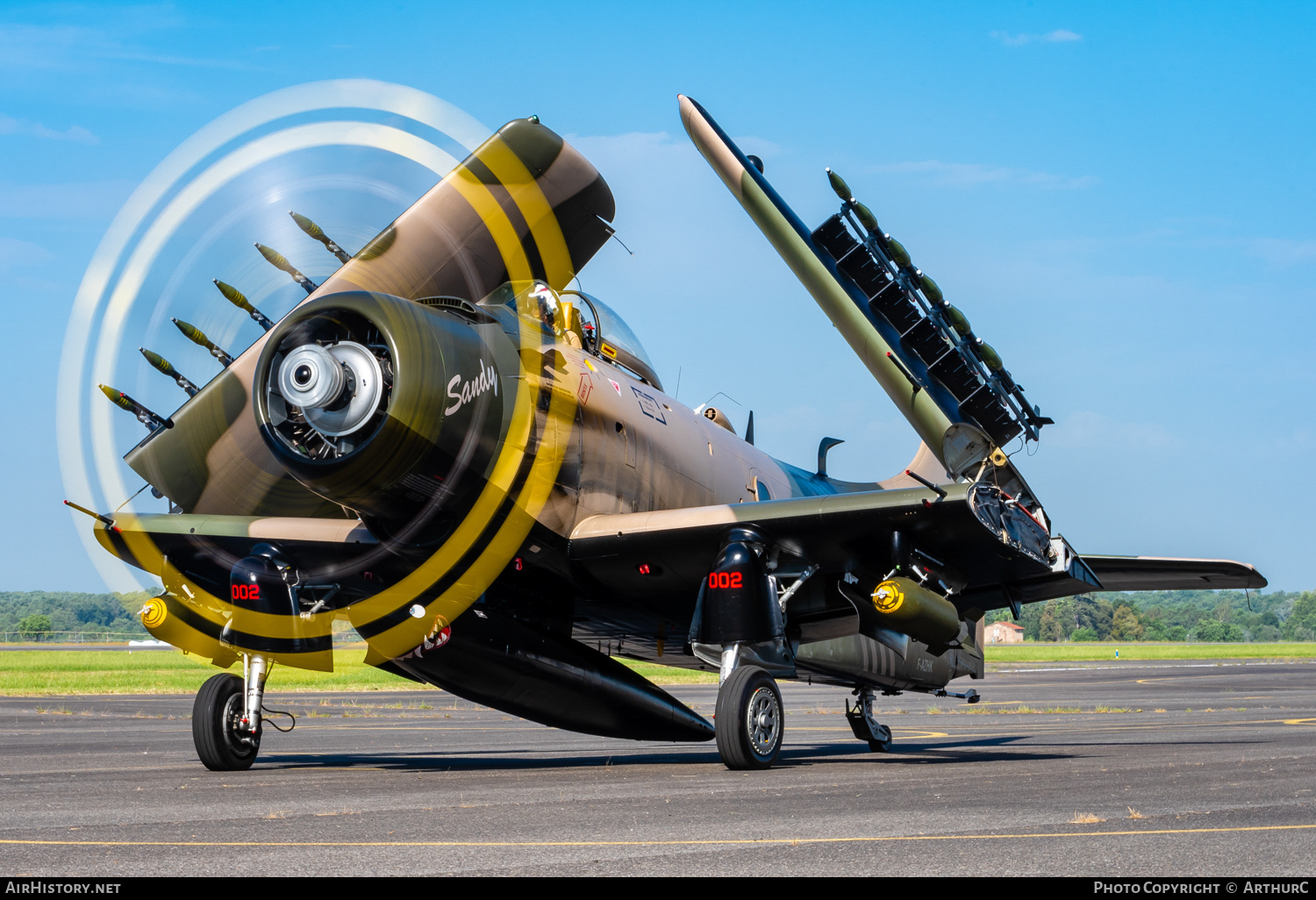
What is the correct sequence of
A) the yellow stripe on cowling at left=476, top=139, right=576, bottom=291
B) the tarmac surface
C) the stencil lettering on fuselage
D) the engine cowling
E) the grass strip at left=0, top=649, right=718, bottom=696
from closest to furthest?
the tarmac surface < the engine cowling < the stencil lettering on fuselage < the yellow stripe on cowling at left=476, top=139, right=576, bottom=291 < the grass strip at left=0, top=649, right=718, bottom=696

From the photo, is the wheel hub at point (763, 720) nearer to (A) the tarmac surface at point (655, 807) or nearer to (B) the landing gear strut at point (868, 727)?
(A) the tarmac surface at point (655, 807)

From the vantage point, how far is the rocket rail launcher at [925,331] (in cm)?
1305

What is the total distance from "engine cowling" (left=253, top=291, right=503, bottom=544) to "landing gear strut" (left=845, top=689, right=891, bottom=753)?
8581 millimetres

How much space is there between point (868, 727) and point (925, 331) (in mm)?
6157

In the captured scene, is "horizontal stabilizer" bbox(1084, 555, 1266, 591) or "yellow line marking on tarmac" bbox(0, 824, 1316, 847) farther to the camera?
"horizontal stabilizer" bbox(1084, 555, 1266, 591)

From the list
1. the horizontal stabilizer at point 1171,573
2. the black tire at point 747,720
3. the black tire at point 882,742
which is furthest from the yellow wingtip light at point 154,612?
the horizontal stabilizer at point 1171,573

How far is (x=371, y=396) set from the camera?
374 inches

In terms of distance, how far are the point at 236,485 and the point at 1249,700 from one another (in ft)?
92.7

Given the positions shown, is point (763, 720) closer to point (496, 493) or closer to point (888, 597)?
point (888, 597)

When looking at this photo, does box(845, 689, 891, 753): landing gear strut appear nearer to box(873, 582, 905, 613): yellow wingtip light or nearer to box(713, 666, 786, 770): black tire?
box(713, 666, 786, 770): black tire

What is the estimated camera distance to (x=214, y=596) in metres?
12.5

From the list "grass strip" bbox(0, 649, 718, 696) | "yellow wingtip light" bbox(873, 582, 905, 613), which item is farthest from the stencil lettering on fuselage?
"grass strip" bbox(0, 649, 718, 696)

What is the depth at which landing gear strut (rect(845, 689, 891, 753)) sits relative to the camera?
1658 centimetres
